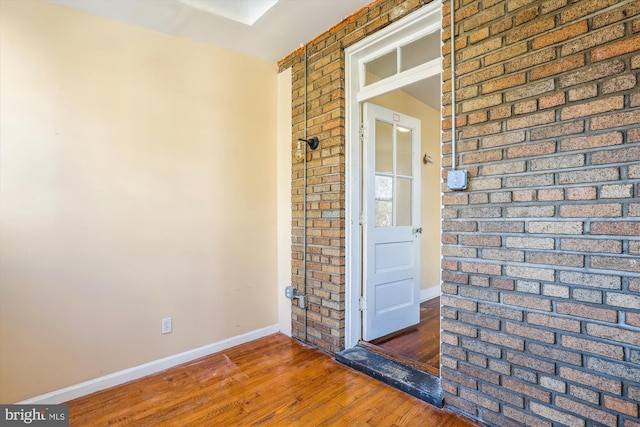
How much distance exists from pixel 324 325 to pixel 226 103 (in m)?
2.08


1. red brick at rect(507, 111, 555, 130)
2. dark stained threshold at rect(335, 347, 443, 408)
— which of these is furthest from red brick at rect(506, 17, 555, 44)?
dark stained threshold at rect(335, 347, 443, 408)

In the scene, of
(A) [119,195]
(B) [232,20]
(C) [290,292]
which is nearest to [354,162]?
(C) [290,292]

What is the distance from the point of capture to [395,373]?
2162mm

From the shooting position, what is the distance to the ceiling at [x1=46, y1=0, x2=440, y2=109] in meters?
2.14

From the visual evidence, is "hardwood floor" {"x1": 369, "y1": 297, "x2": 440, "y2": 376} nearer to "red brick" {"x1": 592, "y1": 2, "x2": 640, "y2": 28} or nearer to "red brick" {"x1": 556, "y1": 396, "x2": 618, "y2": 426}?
"red brick" {"x1": 556, "y1": 396, "x2": 618, "y2": 426}

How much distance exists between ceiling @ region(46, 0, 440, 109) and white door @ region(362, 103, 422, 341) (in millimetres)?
762

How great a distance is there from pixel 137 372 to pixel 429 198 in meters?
3.56

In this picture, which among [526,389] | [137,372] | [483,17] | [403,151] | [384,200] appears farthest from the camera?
[403,151]

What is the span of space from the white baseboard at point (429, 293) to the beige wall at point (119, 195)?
2.08 metres

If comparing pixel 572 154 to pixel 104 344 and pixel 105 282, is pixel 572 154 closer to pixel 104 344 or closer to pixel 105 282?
pixel 105 282

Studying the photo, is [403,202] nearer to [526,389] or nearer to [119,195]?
[526,389]

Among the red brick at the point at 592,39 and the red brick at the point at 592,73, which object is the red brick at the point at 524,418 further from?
the red brick at the point at 592,39

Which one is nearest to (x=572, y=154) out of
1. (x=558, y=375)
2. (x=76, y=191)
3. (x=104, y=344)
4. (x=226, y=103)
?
(x=558, y=375)

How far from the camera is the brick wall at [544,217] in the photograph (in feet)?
4.26
